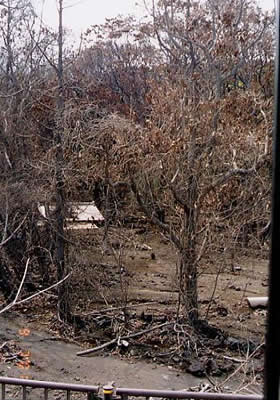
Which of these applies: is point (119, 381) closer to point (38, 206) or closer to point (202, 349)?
point (202, 349)

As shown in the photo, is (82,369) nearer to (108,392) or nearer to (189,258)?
(189,258)

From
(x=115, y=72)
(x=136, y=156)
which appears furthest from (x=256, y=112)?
(x=115, y=72)

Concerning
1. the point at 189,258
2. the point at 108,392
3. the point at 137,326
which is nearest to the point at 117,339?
the point at 137,326

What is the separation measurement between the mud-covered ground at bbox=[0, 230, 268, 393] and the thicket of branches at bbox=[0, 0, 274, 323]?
229 mm

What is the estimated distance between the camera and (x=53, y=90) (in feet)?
12.2

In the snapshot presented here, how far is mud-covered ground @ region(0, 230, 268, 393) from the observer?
9.60 feet

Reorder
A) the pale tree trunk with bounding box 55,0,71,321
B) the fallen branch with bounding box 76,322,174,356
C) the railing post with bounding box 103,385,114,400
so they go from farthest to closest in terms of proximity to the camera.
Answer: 1. the pale tree trunk with bounding box 55,0,71,321
2. the fallen branch with bounding box 76,322,174,356
3. the railing post with bounding box 103,385,114,400

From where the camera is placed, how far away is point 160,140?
3301 mm

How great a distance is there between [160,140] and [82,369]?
1454mm

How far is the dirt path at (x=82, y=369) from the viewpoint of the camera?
2.83m

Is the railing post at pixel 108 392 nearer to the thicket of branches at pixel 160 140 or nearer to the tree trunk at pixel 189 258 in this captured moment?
the thicket of branches at pixel 160 140

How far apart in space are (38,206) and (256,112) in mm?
1628

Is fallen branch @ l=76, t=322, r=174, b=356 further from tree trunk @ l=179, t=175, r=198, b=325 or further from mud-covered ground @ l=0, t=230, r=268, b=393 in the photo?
tree trunk @ l=179, t=175, r=198, b=325

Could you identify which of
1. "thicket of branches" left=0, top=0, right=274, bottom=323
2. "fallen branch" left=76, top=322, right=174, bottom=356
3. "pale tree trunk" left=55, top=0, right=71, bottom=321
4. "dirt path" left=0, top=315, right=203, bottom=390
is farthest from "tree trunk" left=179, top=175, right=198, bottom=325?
"pale tree trunk" left=55, top=0, right=71, bottom=321
